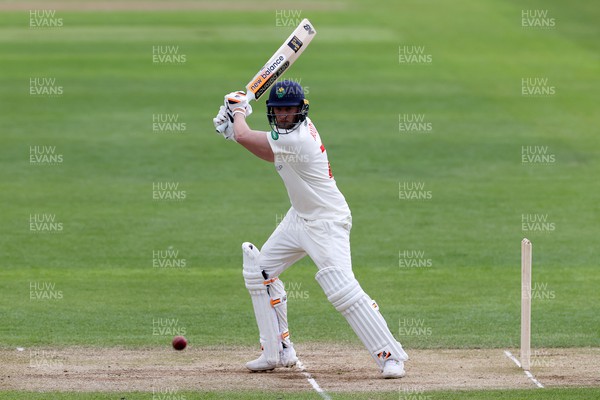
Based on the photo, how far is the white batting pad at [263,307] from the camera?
1178cm

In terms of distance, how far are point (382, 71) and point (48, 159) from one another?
1404 cm

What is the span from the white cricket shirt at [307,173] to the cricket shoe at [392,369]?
60.3 inches

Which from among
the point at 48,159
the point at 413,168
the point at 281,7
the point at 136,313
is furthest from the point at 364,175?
the point at 281,7

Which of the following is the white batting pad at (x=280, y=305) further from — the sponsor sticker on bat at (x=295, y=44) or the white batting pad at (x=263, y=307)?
the sponsor sticker on bat at (x=295, y=44)

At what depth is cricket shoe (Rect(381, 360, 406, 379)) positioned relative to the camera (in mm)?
11273

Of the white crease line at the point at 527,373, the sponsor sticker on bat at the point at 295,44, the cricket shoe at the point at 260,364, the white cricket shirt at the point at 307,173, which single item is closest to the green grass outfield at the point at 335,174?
the white crease line at the point at 527,373

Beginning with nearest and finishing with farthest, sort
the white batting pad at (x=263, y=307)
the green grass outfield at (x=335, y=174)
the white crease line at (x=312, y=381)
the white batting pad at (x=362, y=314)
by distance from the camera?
the white crease line at (x=312, y=381) < the white batting pad at (x=362, y=314) < the white batting pad at (x=263, y=307) < the green grass outfield at (x=335, y=174)

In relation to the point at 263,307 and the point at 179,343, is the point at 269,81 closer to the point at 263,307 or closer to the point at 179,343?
the point at 263,307

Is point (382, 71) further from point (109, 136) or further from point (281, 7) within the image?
point (281, 7)

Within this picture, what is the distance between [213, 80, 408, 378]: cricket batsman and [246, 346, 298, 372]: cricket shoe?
1 cm

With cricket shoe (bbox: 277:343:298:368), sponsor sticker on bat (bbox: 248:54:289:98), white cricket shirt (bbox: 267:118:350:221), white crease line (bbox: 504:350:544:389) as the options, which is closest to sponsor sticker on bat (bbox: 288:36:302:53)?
sponsor sticker on bat (bbox: 248:54:289:98)

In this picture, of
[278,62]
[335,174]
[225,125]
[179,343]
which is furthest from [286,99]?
[335,174]

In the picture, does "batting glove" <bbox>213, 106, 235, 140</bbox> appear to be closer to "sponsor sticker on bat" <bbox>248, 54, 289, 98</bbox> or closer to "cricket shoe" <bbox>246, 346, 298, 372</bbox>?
"sponsor sticker on bat" <bbox>248, 54, 289, 98</bbox>

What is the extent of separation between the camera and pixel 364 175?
2322cm
